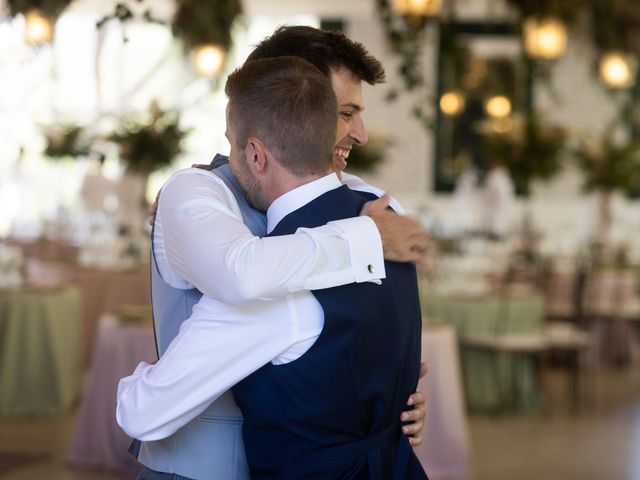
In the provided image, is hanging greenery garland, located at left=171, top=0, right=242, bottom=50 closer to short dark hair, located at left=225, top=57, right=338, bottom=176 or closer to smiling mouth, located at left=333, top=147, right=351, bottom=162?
smiling mouth, located at left=333, top=147, right=351, bottom=162

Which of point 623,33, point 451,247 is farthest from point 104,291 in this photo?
point 623,33

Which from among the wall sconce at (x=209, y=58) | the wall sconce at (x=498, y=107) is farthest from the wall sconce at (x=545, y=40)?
the wall sconce at (x=498, y=107)

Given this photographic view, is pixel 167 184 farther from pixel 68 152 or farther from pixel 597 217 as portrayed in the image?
pixel 597 217

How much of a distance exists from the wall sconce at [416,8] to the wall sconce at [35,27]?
176cm

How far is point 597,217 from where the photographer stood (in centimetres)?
1226

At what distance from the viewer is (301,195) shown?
177 cm

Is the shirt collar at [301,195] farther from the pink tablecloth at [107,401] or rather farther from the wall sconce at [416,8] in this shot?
the pink tablecloth at [107,401]

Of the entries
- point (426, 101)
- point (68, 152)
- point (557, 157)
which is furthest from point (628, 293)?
point (426, 101)

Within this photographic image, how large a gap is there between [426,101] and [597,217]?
25.8 ft

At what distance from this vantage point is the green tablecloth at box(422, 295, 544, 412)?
8039 mm

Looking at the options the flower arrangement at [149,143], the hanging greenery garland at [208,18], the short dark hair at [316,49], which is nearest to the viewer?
the short dark hair at [316,49]

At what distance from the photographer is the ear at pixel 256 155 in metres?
1.73

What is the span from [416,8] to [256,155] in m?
4.06

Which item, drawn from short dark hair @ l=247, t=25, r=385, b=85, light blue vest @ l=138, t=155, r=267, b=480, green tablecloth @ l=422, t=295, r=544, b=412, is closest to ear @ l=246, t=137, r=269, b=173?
light blue vest @ l=138, t=155, r=267, b=480
